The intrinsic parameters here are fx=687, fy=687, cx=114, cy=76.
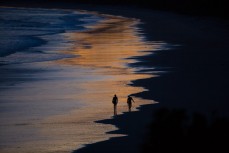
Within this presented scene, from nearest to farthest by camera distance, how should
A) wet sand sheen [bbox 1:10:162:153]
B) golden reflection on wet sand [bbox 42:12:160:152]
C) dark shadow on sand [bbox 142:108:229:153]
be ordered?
dark shadow on sand [bbox 142:108:229:153], wet sand sheen [bbox 1:10:162:153], golden reflection on wet sand [bbox 42:12:160:152]

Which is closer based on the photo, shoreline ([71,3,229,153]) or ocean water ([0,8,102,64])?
shoreline ([71,3,229,153])

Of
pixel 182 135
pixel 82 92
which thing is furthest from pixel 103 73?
pixel 182 135

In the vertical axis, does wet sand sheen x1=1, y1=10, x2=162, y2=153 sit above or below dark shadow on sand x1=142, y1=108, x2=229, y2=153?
below

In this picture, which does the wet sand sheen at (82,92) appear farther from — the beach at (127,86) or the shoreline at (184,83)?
the shoreline at (184,83)

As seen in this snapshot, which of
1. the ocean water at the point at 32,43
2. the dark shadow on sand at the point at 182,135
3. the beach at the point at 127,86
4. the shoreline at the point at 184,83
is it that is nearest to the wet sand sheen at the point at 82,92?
the beach at the point at 127,86

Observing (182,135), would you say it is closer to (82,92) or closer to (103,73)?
(82,92)

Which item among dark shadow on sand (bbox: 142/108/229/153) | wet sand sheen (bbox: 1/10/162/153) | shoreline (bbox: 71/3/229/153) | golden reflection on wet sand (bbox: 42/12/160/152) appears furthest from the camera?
golden reflection on wet sand (bbox: 42/12/160/152)

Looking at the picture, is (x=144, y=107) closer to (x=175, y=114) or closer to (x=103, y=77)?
(x=103, y=77)

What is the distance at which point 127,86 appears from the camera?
73.8 feet

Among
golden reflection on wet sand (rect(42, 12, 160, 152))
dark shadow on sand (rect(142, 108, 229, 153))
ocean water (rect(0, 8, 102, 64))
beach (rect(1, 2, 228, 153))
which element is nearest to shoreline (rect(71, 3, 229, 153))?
beach (rect(1, 2, 228, 153))

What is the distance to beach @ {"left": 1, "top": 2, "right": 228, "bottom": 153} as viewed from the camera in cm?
1523

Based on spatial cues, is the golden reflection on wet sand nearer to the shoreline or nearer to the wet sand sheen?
the wet sand sheen

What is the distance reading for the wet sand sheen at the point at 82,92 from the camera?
49.2 feet

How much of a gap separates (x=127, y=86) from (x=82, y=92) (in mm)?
1795
